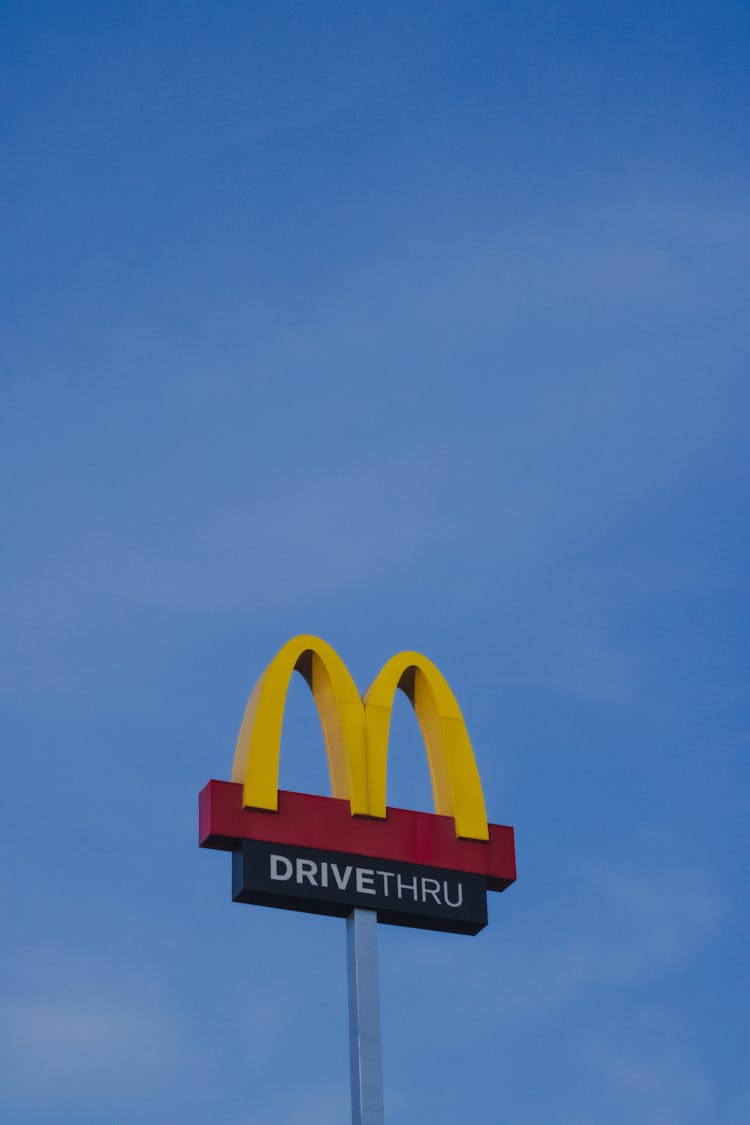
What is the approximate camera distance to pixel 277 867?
2256cm

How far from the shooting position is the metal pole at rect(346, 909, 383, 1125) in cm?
2173

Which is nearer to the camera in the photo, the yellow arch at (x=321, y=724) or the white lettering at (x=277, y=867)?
the white lettering at (x=277, y=867)

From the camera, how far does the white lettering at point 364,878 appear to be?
23016 mm

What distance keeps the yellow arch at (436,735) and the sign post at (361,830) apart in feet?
0.05

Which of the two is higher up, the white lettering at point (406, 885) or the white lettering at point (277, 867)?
the white lettering at point (406, 885)

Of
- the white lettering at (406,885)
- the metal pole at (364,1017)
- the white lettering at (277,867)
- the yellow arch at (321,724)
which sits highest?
the yellow arch at (321,724)

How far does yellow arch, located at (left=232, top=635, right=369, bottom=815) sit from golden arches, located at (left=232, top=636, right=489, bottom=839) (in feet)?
0.04

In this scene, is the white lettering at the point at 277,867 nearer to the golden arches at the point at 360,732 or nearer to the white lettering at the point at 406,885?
the golden arches at the point at 360,732

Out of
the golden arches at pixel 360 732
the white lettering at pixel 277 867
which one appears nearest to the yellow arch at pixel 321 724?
the golden arches at pixel 360 732

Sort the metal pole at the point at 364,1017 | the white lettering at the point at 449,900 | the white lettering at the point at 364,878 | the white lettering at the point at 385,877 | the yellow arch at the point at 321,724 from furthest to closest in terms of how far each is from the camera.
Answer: the white lettering at the point at 449,900
the white lettering at the point at 385,877
the white lettering at the point at 364,878
the yellow arch at the point at 321,724
the metal pole at the point at 364,1017

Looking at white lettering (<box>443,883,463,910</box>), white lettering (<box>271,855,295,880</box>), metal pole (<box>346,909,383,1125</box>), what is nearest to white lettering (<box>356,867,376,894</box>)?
metal pole (<box>346,909,383,1125</box>)

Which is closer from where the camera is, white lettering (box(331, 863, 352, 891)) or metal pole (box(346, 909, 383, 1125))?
metal pole (box(346, 909, 383, 1125))

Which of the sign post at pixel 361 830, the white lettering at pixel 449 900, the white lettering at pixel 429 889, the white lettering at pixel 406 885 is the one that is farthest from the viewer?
the white lettering at pixel 449 900

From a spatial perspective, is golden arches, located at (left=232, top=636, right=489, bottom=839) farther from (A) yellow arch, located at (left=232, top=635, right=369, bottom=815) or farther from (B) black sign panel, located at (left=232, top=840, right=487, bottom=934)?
(B) black sign panel, located at (left=232, top=840, right=487, bottom=934)
